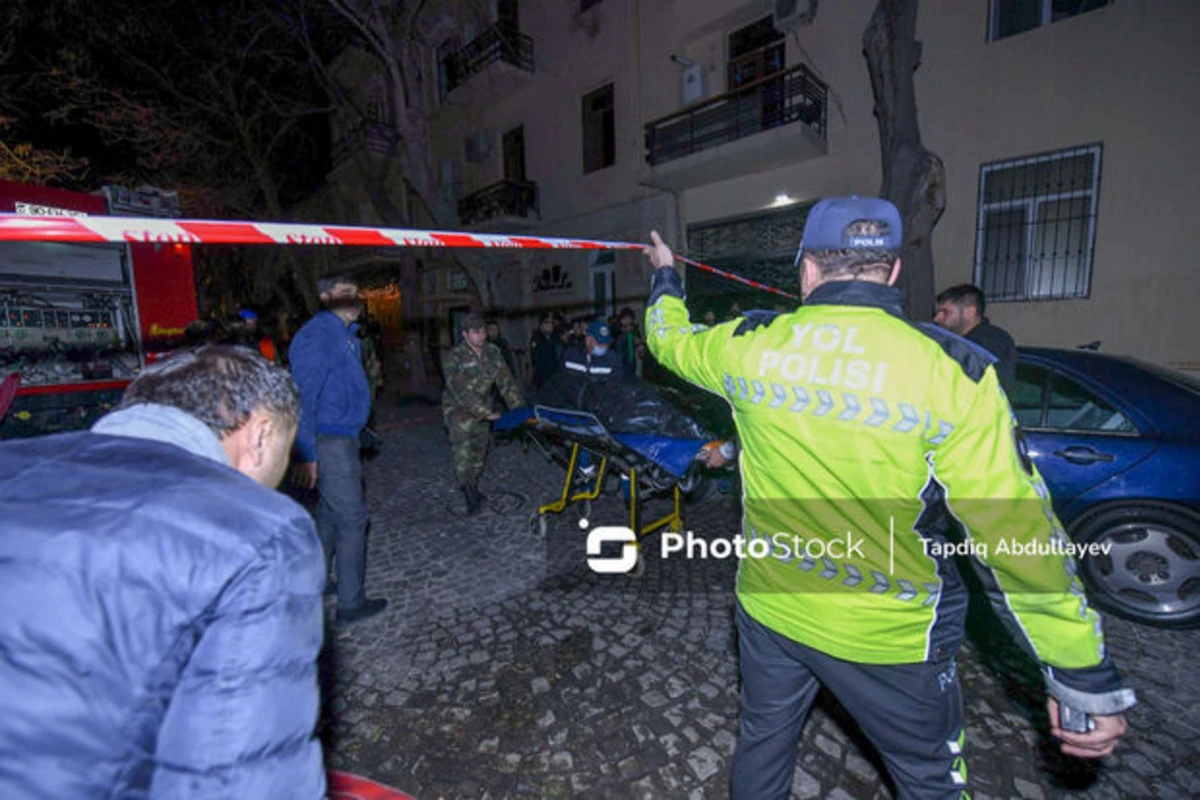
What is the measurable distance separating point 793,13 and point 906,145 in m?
4.84

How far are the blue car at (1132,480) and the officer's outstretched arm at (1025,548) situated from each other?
2.92 meters

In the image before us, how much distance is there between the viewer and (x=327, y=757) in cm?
259

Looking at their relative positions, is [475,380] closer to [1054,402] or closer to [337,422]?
[337,422]

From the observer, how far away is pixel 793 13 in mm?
9695

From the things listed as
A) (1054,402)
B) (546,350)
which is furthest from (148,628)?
(546,350)

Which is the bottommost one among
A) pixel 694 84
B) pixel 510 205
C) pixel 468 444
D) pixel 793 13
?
pixel 468 444

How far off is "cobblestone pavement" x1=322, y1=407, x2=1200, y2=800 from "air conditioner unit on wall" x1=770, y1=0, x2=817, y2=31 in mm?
9898

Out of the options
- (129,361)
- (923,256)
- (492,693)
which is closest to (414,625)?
(492,693)

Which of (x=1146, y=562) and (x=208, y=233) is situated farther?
(x=1146, y=562)

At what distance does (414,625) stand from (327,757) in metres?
1.10

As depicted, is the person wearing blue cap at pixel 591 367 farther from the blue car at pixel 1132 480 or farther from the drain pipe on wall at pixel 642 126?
the drain pipe on wall at pixel 642 126

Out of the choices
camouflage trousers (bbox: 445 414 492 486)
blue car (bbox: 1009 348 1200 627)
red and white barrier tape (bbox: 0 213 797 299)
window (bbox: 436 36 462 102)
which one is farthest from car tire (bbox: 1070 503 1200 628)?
window (bbox: 436 36 462 102)

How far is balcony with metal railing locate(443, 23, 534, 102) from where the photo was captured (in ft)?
50.6

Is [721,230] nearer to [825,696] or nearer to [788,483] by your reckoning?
[825,696]
